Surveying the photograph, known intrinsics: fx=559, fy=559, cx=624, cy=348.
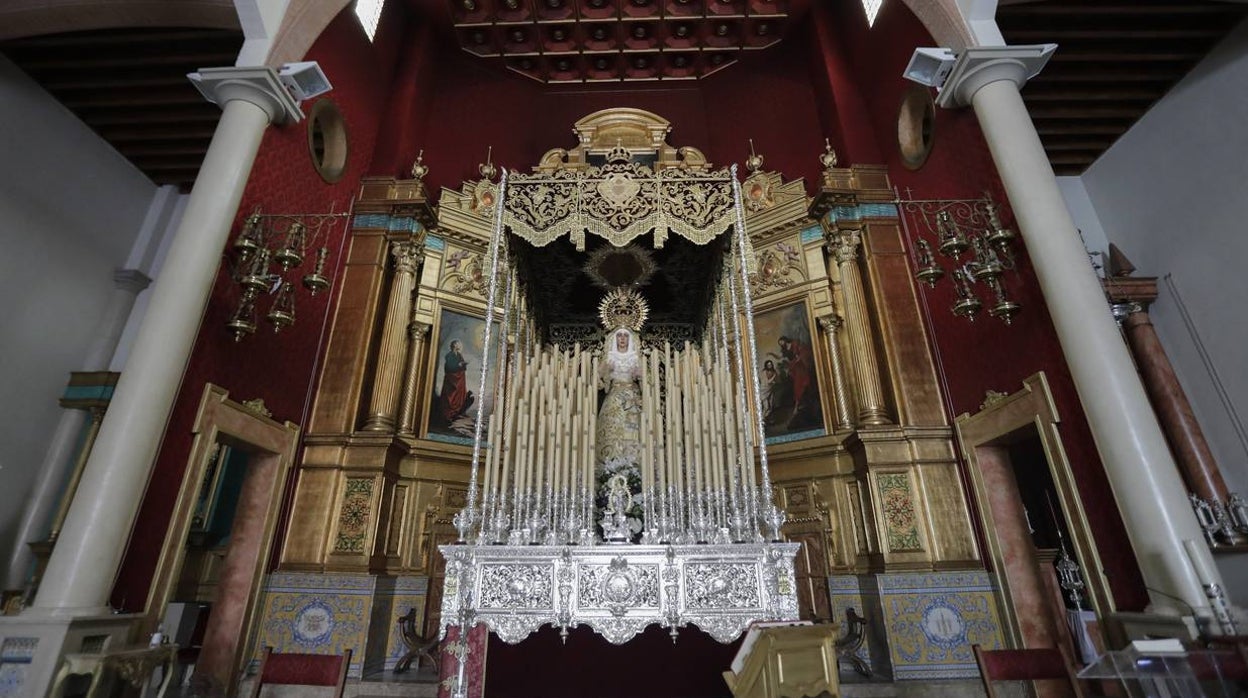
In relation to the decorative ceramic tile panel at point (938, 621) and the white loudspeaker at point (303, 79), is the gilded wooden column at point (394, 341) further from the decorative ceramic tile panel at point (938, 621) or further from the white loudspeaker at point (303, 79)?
the decorative ceramic tile panel at point (938, 621)

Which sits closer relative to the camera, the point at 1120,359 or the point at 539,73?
the point at 1120,359

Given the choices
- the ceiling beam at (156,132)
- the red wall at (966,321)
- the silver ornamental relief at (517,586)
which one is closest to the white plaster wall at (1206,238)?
the red wall at (966,321)

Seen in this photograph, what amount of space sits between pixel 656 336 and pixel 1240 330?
6.10 meters

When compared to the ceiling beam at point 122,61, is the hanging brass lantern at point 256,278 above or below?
below

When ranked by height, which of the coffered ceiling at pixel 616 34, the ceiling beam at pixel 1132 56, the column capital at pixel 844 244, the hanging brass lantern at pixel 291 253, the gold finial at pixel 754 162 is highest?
the coffered ceiling at pixel 616 34

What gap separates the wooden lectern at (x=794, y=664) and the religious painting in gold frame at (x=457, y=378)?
15.3 feet

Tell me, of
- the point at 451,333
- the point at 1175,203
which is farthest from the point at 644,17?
the point at 1175,203

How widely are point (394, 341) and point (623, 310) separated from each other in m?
2.91

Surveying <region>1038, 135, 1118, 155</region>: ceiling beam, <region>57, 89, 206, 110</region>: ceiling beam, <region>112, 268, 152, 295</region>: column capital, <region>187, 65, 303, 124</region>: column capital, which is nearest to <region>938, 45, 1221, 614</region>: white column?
<region>1038, 135, 1118, 155</region>: ceiling beam

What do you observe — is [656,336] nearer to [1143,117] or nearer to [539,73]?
[539,73]

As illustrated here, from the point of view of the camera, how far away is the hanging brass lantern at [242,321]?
485 centimetres

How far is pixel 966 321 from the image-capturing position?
18.9ft

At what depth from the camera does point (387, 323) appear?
7.11 meters

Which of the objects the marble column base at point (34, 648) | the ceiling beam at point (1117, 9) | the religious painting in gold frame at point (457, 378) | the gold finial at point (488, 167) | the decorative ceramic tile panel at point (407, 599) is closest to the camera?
the marble column base at point (34, 648)
